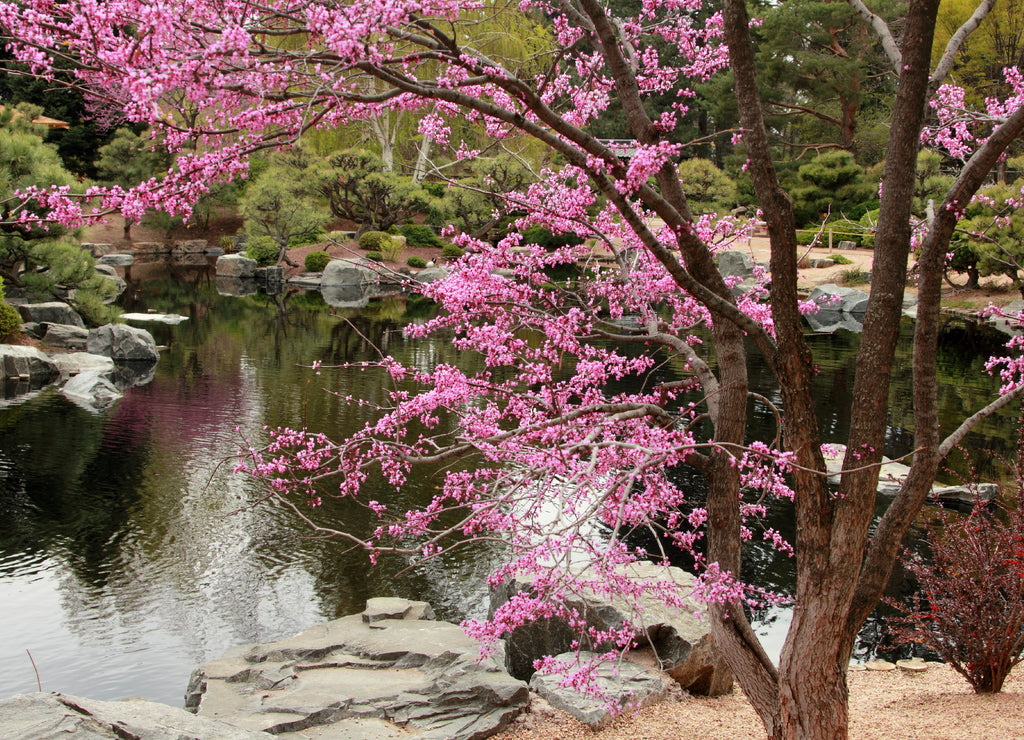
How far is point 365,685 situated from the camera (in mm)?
6629

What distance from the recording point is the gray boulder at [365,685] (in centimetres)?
606

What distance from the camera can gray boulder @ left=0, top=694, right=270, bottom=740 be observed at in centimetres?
372

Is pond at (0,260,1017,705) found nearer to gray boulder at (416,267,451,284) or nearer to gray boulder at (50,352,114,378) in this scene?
gray boulder at (50,352,114,378)

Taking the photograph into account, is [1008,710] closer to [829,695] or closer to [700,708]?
[700,708]

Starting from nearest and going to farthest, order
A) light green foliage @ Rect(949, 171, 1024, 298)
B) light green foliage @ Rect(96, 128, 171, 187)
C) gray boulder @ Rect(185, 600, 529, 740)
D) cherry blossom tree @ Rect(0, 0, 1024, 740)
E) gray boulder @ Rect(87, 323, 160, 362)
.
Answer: cherry blossom tree @ Rect(0, 0, 1024, 740) → gray boulder @ Rect(185, 600, 529, 740) → gray boulder @ Rect(87, 323, 160, 362) → light green foliage @ Rect(949, 171, 1024, 298) → light green foliage @ Rect(96, 128, 171, 187)

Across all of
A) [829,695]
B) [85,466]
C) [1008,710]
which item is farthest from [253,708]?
[85,466]

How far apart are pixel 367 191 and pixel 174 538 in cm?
2998

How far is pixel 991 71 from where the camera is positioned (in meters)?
35.8

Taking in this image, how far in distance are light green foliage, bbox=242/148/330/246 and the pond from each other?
18547 millimetres

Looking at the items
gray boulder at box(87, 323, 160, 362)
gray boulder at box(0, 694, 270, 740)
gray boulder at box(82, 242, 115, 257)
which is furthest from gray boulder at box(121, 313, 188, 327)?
gray boulder at box(0, 694, 270, 740)

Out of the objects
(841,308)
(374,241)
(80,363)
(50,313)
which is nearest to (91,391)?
(80,363)

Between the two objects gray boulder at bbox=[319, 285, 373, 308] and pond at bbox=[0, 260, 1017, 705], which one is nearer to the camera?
pond at bbox=[0, 260, 1017, 705]

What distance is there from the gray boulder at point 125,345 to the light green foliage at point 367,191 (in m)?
18.3

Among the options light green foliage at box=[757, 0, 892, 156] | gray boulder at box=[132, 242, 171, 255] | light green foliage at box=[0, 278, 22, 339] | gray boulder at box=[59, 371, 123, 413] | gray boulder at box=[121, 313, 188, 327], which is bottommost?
gray boulder at box=[59, 371, 123, 413]
